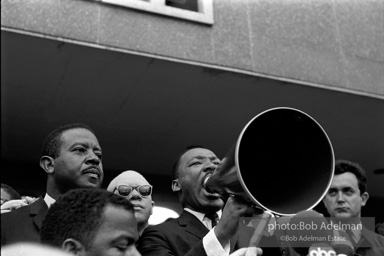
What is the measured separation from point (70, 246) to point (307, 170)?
1215 millimetres

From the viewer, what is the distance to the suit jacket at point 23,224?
343 cm

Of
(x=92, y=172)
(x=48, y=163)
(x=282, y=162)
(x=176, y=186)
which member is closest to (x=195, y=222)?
(x=176, y=186)

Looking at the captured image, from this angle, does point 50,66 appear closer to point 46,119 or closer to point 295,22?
point 46,119

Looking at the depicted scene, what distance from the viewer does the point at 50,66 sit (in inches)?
282

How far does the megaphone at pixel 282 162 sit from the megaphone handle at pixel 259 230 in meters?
0.14

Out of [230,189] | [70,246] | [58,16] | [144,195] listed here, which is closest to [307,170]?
[230,189]

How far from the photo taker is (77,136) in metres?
4.24

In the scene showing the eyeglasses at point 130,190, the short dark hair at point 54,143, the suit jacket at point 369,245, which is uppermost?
the short dark hair at point 54,143

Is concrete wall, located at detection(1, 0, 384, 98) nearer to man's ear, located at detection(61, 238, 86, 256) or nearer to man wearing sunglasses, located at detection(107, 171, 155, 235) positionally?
man wearing sunglasses, located at detection(107, 171, 155, 235)

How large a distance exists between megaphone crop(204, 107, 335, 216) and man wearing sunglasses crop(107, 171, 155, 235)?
144 cm

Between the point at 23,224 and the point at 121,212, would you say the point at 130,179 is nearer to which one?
the point at 23,224

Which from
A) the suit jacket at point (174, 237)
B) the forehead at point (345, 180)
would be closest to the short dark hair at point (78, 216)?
the suit jacket at point (174, 237)

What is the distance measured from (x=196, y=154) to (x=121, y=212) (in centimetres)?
179

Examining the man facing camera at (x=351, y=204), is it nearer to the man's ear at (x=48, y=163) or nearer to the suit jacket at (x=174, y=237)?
the suit jacket at (x=174, y=237)
